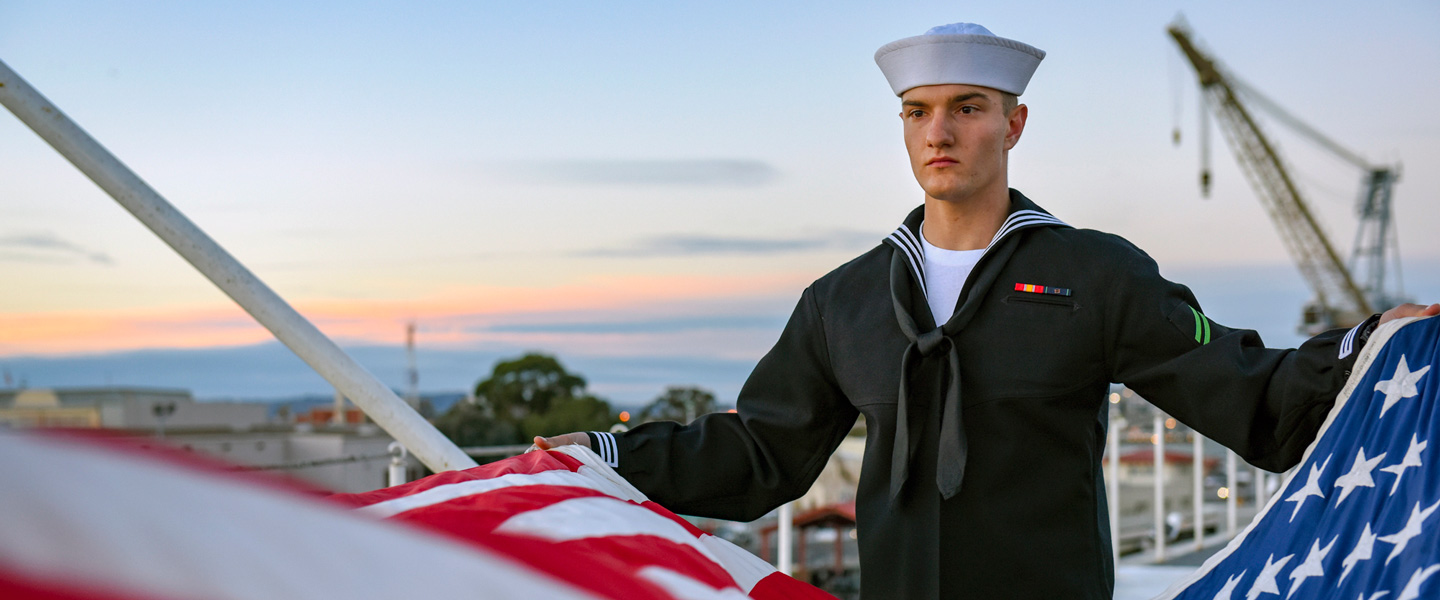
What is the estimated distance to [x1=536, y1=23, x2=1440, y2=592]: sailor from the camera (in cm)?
188

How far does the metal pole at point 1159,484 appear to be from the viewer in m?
5.97

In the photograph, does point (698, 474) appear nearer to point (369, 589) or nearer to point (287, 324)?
point (287, 324)

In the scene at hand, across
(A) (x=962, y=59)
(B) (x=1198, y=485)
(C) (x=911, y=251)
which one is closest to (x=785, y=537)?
(C) (x=911, y=251)

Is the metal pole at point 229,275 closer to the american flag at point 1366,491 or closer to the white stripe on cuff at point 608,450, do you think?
the white stripe on cuff at point 608,450

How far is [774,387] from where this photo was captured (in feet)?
7.38

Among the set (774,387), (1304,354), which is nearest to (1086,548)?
(1304,354)

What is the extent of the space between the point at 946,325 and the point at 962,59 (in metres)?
0.47

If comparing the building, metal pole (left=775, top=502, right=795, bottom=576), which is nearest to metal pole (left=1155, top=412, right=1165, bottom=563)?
metal pole (left=775, top=502, right=795, bottom=576)

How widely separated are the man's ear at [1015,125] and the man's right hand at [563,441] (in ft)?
3.05

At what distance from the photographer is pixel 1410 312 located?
1.79 meters

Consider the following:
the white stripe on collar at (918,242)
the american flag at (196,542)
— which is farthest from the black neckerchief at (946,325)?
the american flag at (196,542)

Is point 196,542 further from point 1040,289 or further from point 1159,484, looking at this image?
point 1159,484

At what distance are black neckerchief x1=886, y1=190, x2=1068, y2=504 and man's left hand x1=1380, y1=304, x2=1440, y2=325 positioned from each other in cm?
54


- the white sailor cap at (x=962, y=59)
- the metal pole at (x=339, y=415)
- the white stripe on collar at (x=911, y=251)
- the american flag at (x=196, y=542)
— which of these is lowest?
the metal pole at (x=339, y=415)
